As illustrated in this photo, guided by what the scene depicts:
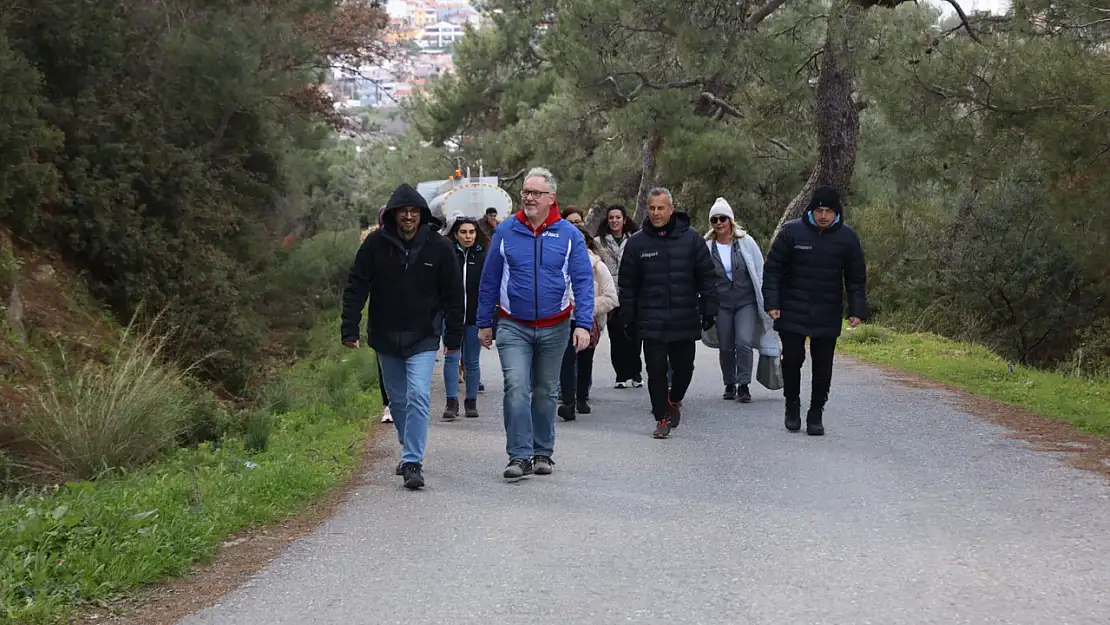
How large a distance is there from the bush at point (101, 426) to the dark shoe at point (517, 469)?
8.93 ft

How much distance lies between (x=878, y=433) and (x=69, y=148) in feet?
32.0

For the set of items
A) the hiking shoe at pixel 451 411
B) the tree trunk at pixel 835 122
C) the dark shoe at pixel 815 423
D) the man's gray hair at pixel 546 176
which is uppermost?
the tree trunk at pixel 835 122

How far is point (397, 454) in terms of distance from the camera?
397 inches

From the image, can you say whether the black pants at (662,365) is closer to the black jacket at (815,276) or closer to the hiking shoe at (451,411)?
the black jacket at (815,276)

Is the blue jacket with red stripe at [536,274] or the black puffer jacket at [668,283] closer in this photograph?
the blue jacket with red stripe at [536,274]

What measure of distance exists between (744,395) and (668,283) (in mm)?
2605

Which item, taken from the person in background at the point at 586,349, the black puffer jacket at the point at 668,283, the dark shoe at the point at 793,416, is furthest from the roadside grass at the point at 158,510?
the dark shoe at the point at 793,416

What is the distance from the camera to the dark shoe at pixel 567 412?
11.7 meters

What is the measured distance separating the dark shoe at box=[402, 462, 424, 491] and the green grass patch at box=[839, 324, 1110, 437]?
5.74 m

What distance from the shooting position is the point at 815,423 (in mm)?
10688

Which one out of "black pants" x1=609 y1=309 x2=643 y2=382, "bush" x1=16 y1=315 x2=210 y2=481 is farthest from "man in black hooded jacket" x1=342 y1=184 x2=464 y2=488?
"black pants" x1=609 y1=309 x2=643 y2=382

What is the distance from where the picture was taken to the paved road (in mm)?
5594

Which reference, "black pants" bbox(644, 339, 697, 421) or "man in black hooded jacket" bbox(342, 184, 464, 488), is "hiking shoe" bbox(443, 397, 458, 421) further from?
"man in black hooded jacket" bbox(342, 184, 464, 488)

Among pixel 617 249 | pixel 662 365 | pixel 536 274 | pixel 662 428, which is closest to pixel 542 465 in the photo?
pixel 536 274
